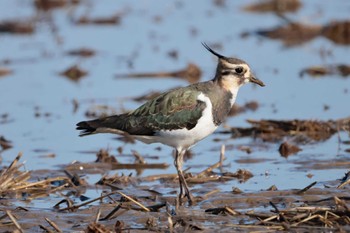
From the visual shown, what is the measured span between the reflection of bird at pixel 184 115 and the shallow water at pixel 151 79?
27.3 inches

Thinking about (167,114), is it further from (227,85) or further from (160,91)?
(160,91)

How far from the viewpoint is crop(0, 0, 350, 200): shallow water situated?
1111 cm

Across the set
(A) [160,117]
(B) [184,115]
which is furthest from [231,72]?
(A) [160,117]

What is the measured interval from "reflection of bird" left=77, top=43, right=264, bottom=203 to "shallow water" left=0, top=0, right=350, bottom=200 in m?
0.69

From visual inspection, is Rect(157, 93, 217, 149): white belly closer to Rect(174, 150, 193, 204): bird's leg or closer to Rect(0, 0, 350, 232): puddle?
Rect(174, 150, 193, 204): bird's leg

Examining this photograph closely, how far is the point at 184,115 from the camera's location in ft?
30.8

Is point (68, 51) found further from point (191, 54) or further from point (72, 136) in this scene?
point (72, 136)

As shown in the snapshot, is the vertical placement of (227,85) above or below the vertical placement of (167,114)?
above

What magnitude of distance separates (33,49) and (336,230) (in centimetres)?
1067

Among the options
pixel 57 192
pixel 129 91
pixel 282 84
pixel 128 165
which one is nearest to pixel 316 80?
pixel 282 84

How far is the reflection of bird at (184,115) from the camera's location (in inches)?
368

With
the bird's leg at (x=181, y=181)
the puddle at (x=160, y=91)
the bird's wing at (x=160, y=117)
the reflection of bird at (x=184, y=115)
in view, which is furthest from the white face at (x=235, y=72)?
the puddle at (x=160, y=91)

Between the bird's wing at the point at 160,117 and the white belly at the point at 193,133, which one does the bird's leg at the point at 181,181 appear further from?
the bird's wing at the point at 160,117

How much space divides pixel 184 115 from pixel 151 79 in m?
5.67
